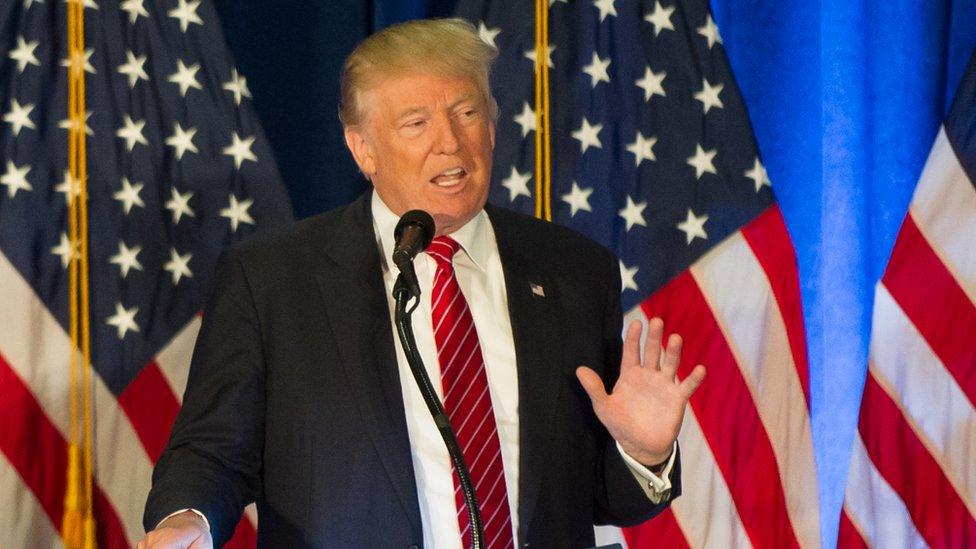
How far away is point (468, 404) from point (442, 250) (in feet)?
0.94

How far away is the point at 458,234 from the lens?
87.3 inches

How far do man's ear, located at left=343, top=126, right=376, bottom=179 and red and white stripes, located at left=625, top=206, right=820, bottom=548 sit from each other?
127 centimetres

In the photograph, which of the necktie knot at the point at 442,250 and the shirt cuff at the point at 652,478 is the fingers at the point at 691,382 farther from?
the necktie knot at the point at 442,250

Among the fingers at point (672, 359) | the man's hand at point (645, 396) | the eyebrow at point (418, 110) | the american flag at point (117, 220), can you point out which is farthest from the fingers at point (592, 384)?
the american flag at point (117, 220)

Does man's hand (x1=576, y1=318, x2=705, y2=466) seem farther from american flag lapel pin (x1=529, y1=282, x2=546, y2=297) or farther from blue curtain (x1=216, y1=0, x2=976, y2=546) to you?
blue curtain (x1=216, y1=0, x2=976, y2=546)

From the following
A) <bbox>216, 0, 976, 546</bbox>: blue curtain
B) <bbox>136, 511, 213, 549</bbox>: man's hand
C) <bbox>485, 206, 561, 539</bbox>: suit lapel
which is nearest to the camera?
<bbox>136, 511, 213, 549</bbox>: man's hand

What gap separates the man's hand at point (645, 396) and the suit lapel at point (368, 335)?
0.99ft

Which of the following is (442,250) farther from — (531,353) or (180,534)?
(180,534)

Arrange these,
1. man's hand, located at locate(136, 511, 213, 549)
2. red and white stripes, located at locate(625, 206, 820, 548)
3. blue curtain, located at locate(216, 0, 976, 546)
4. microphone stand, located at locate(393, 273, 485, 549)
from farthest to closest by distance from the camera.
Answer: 1. blue curtain, located at locate(216, 0, 976, 546)
2. red and white stripes, located at locate(625, 206, 820, 548)
3. man's hand, located at locate(136, 511, 213, 549)
4. microphone stand, located at locate(393, 273, 485, 549)

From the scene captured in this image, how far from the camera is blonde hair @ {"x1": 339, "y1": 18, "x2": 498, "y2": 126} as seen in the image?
85.3 inches

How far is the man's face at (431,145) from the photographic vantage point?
2.12 metres

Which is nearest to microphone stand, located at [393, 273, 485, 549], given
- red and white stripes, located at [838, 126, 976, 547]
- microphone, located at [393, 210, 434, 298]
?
microphone, located at [393, 210, 434, 298]

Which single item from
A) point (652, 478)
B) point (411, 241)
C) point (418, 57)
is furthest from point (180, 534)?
point (418, 57)

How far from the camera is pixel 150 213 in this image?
2.96 meters
